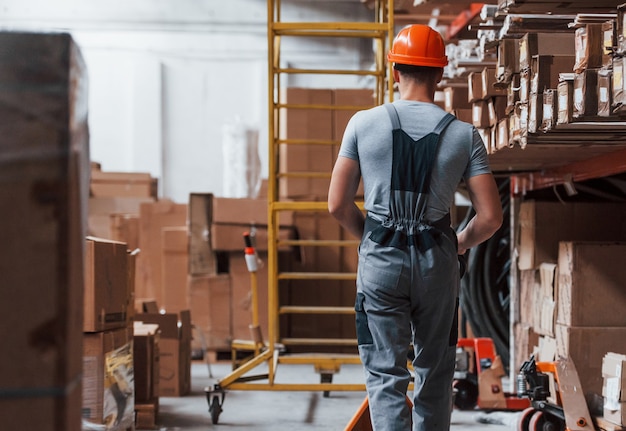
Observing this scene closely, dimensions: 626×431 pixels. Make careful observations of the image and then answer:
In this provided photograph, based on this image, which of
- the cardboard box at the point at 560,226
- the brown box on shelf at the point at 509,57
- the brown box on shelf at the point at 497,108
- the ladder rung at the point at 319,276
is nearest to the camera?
the brown box on shelf at the point at 509,57

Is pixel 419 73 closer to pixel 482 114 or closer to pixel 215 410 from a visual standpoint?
pixel 482 114

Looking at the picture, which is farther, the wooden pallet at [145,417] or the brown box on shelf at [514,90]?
the wooden pallet at [145,417]

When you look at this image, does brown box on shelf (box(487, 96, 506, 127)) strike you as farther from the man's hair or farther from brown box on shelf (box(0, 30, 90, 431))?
brown box on shelf (box(0, 30, 90, 431))

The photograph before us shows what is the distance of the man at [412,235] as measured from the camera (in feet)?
9.53

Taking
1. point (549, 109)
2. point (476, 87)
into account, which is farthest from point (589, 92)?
point (476, 87)

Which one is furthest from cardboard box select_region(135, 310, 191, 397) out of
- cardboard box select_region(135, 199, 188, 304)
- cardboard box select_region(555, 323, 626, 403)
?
cardboard box select_region(555, 323, 626, 403)

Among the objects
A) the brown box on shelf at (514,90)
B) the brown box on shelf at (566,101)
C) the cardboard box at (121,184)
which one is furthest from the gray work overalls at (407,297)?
the cardboard box at (121,184)

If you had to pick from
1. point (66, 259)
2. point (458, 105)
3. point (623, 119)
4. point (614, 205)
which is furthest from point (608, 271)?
point (66, 259)

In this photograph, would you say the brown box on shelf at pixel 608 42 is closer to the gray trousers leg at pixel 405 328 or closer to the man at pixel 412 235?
the man at pixel 412 235

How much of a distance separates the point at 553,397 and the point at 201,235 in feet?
12.9

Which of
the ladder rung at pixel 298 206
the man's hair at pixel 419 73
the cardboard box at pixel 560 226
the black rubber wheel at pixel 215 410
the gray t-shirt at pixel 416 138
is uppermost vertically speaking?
the man's hair at pixel 419 73

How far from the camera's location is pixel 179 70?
1099 centimetres

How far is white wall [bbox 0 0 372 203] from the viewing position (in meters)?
10.9

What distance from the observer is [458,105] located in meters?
5.13
